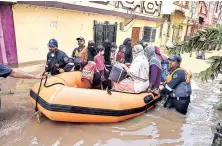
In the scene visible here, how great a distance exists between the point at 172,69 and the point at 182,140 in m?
1.59

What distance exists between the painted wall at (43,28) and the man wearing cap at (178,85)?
5731mm

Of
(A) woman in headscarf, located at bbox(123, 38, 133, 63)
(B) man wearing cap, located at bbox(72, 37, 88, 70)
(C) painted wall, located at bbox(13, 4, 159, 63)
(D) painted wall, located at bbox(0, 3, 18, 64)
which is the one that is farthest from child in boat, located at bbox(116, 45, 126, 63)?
(D) painted wall, located at bbox(0, 3, 18, 64)

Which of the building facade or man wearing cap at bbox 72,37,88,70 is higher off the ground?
the building facade

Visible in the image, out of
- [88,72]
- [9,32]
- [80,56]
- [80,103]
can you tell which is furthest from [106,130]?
[9,32]

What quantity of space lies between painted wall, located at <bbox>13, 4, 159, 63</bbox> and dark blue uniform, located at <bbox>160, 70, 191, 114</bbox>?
568cm

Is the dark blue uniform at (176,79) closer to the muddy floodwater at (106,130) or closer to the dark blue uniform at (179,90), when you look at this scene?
the dark blue uniform at (179,90)

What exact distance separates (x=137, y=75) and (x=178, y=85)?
3.12 ft

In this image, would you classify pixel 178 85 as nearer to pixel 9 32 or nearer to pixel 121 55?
pixel 121 55

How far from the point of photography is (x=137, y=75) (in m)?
4.27

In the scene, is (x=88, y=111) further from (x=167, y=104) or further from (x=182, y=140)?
(x=167, y=104)

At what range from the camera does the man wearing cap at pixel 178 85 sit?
439cm

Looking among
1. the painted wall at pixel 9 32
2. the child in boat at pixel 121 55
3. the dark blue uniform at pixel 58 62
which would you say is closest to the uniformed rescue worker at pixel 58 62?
the dark blue uniform at pixel 58 62

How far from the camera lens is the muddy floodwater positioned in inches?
133

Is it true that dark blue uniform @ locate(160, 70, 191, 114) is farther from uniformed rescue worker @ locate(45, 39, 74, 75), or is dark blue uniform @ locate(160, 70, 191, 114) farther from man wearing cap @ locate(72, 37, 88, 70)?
uniformed rescue worker @ locate(45, 39, 74, 75)
